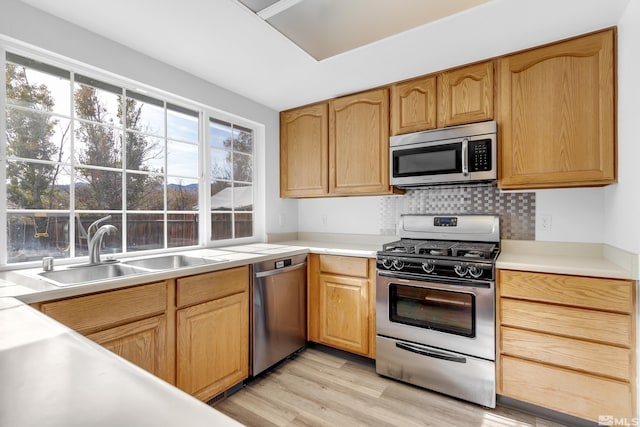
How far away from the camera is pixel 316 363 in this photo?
2.48m

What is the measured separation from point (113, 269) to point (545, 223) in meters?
2.88

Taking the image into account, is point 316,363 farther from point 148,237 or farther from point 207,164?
Result: point 207,164

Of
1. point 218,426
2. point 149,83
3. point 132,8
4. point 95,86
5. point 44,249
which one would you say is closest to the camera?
point 218,426

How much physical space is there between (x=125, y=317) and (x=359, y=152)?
2.06m

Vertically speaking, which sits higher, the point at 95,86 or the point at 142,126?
the point at 95,86

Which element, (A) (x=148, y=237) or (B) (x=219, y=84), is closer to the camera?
(A) (x=148, y=237)

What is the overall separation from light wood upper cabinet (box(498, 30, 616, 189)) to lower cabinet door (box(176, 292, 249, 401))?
2.02 m

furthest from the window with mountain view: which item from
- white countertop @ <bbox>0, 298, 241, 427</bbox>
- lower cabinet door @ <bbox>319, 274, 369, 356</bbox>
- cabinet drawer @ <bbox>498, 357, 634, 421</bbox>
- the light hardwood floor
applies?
cabinet drawer @ <bbox>498, 357, 634, 421</bbox>

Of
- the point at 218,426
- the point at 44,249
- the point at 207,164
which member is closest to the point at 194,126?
the point at 207,164

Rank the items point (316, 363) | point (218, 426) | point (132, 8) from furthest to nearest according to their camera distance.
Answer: point (316, 363) → point (132, 8) → point (218, 426)

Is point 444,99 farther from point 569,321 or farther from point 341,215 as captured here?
point 569,321

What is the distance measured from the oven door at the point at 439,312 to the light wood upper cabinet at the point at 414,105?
1171 millimetres

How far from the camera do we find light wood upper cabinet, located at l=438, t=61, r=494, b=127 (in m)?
2.17

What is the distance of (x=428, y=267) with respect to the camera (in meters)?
2.08
